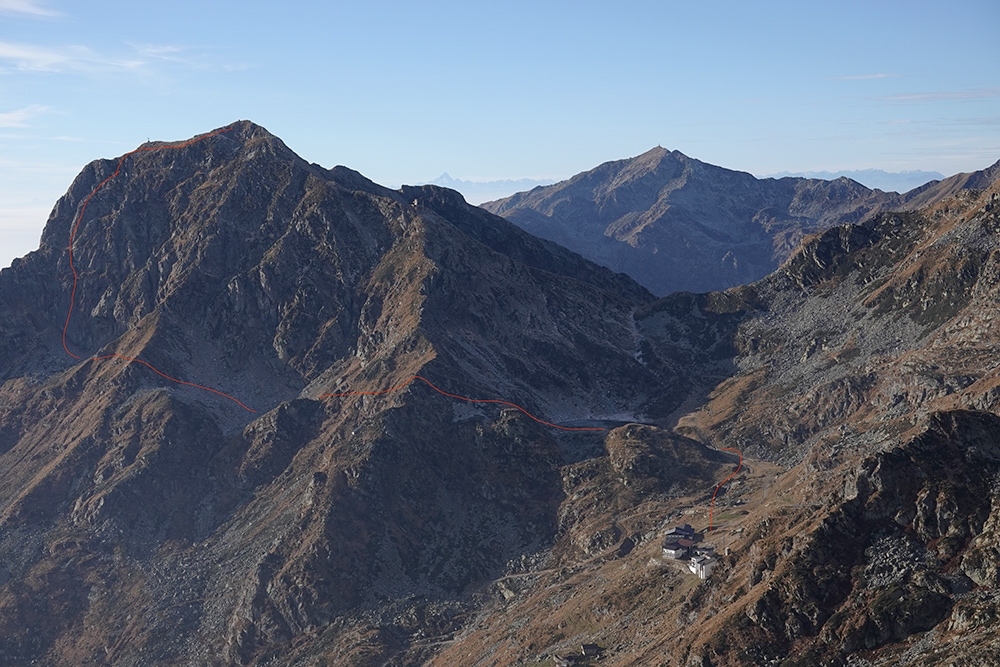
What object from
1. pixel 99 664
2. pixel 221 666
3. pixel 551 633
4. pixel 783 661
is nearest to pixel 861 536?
pixel 783 661

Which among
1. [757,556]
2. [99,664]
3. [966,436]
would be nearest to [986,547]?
[966,436]

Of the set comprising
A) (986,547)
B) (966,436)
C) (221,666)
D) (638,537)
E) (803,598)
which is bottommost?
(221,666)

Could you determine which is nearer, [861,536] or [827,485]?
[861,536]

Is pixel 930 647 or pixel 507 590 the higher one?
pixel 930 647

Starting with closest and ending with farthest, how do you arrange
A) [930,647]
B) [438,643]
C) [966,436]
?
1. [930,647]
2. [966,436]
3. [438,643]

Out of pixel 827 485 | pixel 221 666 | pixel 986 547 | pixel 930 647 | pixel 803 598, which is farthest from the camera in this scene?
pixel 221 666

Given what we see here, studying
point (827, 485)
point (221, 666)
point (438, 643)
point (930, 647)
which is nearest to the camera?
point (930, 647)

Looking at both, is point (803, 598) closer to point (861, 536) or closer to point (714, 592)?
point (861, 536)

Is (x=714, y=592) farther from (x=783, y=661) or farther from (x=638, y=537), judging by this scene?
(x=638, y=537)

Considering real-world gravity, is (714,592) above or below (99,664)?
above
